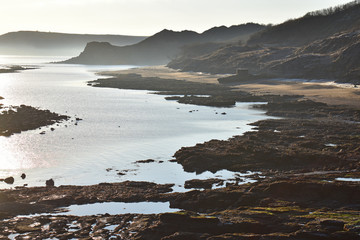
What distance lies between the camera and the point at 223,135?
197 ft

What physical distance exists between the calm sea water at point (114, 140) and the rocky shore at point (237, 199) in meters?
3.63

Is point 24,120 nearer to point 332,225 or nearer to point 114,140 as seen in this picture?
point 114,140

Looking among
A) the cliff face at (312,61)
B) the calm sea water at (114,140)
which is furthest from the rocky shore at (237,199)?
the cliff face at (312,61)

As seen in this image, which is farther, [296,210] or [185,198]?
[185,198]

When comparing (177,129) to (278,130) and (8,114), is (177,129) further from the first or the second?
(8,114)

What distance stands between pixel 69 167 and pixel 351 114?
4473 cm

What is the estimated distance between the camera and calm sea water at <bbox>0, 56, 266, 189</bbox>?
137ft

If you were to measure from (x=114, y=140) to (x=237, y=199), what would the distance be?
98.7ft

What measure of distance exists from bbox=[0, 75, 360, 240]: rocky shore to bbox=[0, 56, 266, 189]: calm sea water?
3.63m

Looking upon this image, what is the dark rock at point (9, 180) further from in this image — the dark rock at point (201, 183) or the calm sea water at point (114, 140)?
the dark rock at point (201, 183)

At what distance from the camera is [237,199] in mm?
31281

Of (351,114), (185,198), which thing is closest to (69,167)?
(185,198)

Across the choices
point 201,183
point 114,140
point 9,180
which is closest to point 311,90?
point 114,140

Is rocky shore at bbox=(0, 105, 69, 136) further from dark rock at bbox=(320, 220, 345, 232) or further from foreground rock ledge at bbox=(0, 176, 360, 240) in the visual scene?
dark rock at bbox=(320, 220, 345, 232)
